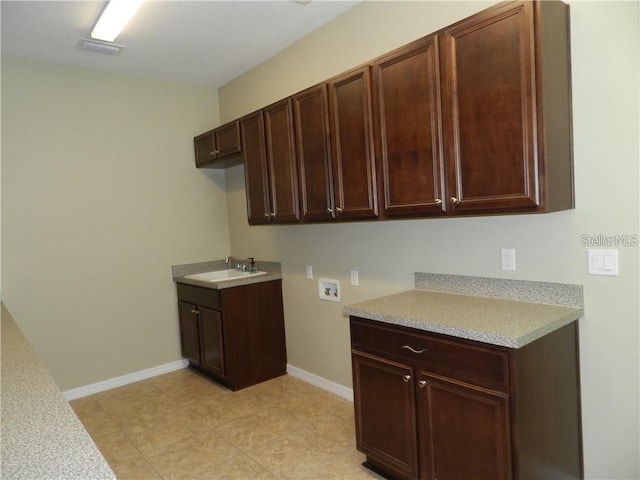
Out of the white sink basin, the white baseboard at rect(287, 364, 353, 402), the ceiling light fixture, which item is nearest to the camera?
the ceiling light fixture

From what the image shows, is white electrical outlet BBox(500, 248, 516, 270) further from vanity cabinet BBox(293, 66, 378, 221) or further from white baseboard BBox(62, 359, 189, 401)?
white baseboard BBox(62, 359, 189, 401)

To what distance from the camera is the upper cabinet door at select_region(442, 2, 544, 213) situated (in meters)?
1.75

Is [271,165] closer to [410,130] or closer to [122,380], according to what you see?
[410,130]

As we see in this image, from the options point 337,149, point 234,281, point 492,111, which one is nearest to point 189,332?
point 234,281

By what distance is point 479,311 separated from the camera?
6.77 feet

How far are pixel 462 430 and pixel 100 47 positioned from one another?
3.54m

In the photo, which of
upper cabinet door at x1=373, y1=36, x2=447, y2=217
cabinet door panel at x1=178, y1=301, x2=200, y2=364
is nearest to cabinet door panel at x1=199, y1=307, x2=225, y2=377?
cabinet door panel at x1=178, y1=301, x2=200, y2=364

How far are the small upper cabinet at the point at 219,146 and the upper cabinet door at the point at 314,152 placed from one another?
854 millimetres

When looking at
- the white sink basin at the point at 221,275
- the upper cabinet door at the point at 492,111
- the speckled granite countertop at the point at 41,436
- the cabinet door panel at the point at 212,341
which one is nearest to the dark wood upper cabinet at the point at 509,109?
the upper cabinet door at the point at 492,111

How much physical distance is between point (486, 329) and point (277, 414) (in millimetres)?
1917

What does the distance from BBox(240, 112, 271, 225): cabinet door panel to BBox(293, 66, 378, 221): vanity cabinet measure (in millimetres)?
424

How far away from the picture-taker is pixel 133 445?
279 cm

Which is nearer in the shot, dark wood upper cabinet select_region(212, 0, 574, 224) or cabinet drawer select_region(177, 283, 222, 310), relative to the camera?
dark wood upper cabinet select_region(212, 0, 574, 224)

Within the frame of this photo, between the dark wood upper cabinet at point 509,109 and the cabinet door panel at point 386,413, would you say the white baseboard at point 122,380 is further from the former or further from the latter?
the dark wood upper cabinet at point 509,109
